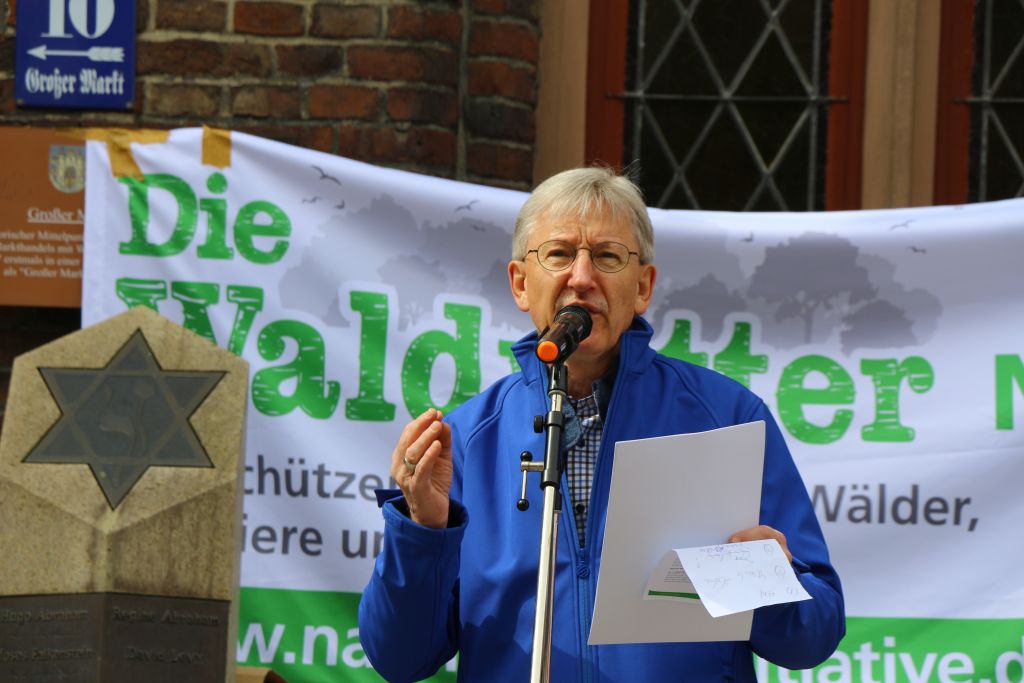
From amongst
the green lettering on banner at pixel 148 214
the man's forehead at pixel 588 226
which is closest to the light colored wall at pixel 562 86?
the green lettering on banner at pixel 148 214

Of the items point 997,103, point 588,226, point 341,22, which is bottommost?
point 588,226

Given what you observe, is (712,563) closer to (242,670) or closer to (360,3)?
(242,670)

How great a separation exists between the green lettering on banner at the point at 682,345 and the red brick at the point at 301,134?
3.76ft

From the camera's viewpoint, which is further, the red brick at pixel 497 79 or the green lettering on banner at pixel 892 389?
the red brick at pixel 497 79

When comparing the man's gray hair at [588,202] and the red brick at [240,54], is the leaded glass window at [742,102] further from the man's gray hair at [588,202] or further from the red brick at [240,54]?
the man's gray hair at [588,202]

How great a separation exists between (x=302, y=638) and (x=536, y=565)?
5.27 ft

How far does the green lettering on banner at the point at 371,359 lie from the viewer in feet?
12.5

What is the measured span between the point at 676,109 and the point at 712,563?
2.56 metres

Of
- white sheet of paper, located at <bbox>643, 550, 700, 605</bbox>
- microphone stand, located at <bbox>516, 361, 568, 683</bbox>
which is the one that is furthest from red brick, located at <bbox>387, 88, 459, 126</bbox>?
white sheet of paper, located at <bbox>643, 550, 700, 605</bbox>

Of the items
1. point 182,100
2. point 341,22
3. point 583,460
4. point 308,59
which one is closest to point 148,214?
point 182,100

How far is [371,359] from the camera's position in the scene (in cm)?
384

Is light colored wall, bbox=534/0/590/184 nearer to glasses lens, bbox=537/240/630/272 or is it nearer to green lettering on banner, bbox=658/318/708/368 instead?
green lettering on banner, bbox=658/318/708/368

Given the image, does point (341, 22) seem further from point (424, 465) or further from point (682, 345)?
point (424, 465)

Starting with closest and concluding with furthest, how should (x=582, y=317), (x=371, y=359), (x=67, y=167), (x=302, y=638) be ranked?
1. (x=582, y=317)
2. (x=302, y=638)
3. (x=371, y=359)
4. (x=67, y=167)
